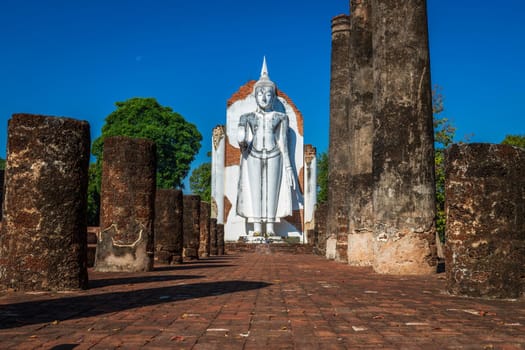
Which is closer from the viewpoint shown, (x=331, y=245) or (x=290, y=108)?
(x=331, y=245)

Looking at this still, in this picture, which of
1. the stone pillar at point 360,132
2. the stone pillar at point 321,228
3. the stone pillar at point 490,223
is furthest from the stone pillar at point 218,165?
the stone pillar at point 490,223

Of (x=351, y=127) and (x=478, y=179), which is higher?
(x=351, y=127)

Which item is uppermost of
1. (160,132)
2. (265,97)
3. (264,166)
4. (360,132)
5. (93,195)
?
(265,97)

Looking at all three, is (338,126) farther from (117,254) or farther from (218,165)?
(218,165)

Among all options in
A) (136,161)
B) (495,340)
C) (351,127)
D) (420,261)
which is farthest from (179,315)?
(351,127)

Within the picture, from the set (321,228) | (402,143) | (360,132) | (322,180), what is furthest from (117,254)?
(322,180)

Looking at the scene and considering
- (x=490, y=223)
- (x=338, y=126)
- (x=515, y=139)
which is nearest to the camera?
(x=490, y=223)

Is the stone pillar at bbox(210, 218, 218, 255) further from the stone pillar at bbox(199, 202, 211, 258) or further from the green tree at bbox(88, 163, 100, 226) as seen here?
the green tree at bbox(88, 163, 100, 226)

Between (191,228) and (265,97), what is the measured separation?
64.1 ft

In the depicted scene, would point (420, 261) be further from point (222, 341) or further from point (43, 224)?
point (222, 341)

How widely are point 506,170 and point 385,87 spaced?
482cm

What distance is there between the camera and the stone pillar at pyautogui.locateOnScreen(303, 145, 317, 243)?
39406 millimetres

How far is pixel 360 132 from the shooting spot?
16391mm

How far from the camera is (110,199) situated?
514 inches
